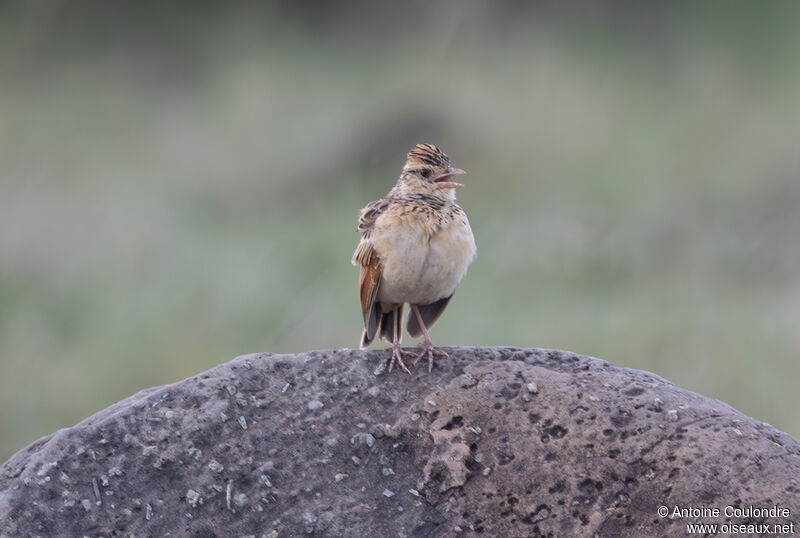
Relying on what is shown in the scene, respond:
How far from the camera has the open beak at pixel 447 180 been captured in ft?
18.2

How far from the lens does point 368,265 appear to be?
5.46 metres

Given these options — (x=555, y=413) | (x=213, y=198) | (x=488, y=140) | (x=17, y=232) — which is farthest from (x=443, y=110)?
(x=555, y=413)

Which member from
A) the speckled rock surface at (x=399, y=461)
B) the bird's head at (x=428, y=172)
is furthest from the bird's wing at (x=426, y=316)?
the speckled rock surface at (x=399, y=461)

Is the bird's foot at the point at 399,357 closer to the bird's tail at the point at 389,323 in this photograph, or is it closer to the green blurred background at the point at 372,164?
the bird's tail at the point at 389,323

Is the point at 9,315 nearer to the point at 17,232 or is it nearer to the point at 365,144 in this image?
the point at 17,232

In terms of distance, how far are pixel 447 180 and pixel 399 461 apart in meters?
1.80

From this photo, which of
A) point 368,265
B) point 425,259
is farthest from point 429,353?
point 368,265

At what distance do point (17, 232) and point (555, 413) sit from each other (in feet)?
29.2

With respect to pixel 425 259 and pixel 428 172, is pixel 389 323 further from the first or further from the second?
pixel 428 172

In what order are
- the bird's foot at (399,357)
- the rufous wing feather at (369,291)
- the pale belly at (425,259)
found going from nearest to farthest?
the bird's foot at (399,357) → the pale belly at (425,259) → the rufous wing feather at (369,291)

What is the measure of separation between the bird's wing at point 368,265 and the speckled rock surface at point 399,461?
762 mm

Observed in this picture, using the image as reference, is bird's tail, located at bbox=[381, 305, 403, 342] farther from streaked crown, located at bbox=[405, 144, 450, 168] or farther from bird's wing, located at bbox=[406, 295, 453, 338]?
streaked crown, located at bbox=[405, 144, 450, 168]

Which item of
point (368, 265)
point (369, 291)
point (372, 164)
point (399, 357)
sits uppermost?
point (372, 164)

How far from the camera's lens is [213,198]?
1151 centimetres
